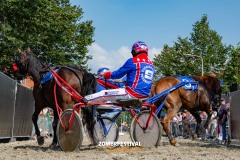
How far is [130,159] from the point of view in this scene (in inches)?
273

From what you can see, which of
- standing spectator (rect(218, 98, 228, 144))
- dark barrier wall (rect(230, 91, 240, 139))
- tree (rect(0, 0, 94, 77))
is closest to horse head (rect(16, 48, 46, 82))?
dark barrier wall (rect(230, 91, 240, 139))

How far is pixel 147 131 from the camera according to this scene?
9.12 metres

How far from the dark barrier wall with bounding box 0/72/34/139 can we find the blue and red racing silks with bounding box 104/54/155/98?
18.7ft

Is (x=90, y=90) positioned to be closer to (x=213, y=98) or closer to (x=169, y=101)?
(x=169, y=101)

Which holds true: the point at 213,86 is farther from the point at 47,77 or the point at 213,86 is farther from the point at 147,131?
the point at 47,77

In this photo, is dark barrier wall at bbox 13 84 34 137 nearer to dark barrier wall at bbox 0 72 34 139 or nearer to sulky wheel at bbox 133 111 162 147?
dark barrier wall at bbox 0 72 34 139

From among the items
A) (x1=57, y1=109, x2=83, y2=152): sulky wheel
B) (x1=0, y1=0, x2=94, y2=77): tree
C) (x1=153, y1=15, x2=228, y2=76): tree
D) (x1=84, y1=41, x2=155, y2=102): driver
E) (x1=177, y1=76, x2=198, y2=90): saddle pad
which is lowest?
(x1=57, y1=109, x2=83, y2=152): sulky wheel

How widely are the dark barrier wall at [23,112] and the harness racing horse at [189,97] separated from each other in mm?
5740

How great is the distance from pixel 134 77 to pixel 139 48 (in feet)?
2.06

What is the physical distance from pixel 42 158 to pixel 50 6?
23.3 metres

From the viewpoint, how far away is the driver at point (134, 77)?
28.8 feet

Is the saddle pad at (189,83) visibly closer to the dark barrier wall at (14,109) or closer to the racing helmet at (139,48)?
the racing helmet at (139,48)

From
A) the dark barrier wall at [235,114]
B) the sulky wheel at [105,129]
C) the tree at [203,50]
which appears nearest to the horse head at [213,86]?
the dark barrier wall at [235,114]

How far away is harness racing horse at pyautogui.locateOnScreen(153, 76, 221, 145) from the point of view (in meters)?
12.3
